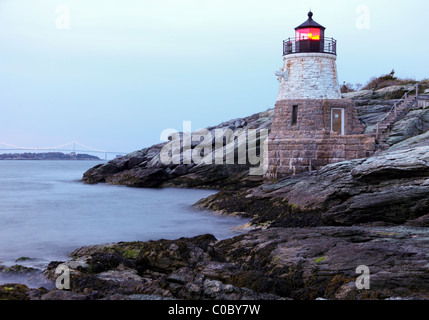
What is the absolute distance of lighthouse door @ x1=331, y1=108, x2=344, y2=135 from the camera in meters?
18.9

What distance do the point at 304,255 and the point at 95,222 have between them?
9.33m

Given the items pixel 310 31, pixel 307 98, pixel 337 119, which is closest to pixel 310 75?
pixel 307 98

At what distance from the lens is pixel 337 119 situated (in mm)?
18953

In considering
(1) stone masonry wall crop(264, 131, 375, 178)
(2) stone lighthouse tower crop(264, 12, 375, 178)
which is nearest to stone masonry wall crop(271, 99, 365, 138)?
(2) stone lighthouse tower crop(264, 12, 375, 178)

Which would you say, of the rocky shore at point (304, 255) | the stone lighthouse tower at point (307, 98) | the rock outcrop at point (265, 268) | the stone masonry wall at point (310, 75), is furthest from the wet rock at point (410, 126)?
the rock outcrop at point (265, 268)

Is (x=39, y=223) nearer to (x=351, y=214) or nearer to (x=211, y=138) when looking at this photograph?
(x=351, y=214)

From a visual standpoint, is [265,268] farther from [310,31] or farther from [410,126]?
[310,31]

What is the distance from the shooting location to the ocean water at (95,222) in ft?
33.2

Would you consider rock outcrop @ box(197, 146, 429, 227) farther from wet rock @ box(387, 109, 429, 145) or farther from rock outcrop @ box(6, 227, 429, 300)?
wet rock @ box(387, 109, 429, 145)

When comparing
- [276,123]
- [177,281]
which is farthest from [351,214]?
[276,123]

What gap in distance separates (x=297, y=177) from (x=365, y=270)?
27.3 feet

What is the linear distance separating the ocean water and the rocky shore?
1505 mm

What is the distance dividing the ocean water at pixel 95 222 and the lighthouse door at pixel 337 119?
6.10 meters
